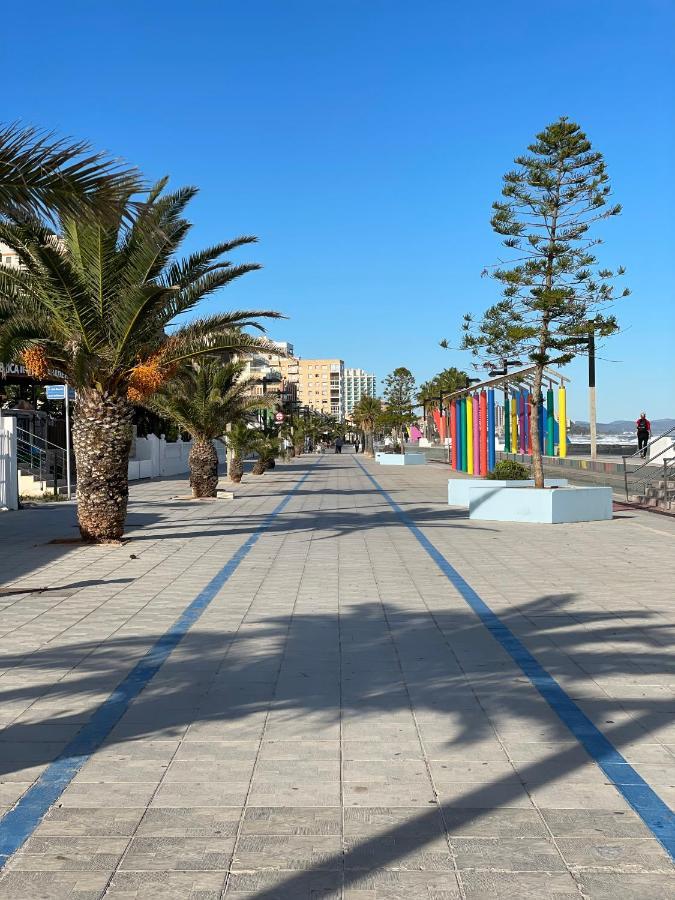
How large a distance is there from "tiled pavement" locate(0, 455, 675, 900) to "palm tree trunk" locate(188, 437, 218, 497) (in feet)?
40.5

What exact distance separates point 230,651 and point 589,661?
2577mm

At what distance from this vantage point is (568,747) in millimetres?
4867

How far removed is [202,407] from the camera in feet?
80.5

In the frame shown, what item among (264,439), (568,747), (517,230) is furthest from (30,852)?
(264,439)

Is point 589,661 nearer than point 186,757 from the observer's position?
No

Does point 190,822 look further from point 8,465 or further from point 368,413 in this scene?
point 368,413

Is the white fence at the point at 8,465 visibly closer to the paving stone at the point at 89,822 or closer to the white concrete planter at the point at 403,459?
the paving stone at the point at 89,822

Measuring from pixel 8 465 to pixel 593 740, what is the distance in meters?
17.7

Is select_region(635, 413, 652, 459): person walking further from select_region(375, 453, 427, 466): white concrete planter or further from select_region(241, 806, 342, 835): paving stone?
select_region(241, 806, 342, 835): paving stone

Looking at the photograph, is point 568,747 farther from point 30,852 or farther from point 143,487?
point 143,487

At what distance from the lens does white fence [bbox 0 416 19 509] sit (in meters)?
20.5

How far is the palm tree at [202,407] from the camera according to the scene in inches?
943

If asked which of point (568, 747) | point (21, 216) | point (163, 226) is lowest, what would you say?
point (568, 747)

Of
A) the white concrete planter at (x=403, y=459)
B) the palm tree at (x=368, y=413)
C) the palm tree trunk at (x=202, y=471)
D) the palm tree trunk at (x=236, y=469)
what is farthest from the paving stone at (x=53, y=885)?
the palm tree at (x=368, y=413)
